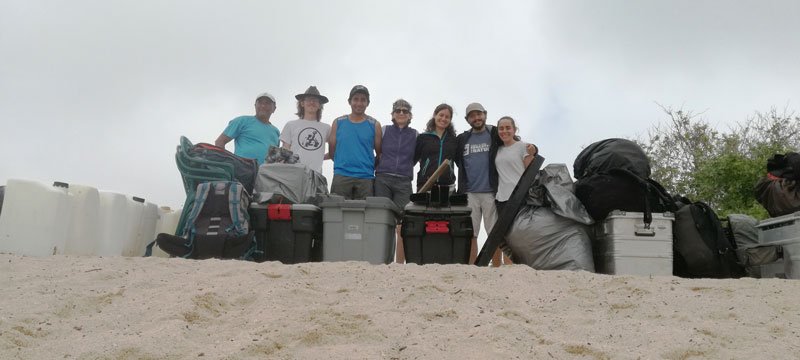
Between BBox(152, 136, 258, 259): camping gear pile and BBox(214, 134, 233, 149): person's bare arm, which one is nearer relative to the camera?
BBox(152, 136, 258, 259): camping gear pile

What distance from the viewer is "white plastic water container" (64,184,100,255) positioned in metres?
4.59

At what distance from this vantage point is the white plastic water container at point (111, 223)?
4.78 m

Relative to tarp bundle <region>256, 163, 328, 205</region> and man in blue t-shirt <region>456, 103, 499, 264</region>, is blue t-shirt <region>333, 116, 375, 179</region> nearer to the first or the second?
tarp bundle <region>256, 163, 328, 205</region>

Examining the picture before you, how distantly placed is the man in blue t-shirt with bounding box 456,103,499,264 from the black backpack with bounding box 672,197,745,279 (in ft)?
4.62

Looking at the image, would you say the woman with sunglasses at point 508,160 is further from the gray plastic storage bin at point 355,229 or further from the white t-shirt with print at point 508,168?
the gray plastic storage bin at point 355,229

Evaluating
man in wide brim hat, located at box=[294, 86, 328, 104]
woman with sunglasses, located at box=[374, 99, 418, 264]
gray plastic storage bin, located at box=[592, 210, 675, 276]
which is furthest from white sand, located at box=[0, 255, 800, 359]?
man in wide brim hat, located at box=[294, 86, 328, 104]

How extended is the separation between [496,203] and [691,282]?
182 cm

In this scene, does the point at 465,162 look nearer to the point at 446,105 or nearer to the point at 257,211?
the point at 446,105

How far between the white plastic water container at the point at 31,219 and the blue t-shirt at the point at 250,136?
178 cm

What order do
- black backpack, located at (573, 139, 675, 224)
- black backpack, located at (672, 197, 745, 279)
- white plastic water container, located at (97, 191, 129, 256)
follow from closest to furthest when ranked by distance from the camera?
black backpack, located at (672, 197, 745, 279) → black backpack, located at (573, 139, 675, 224) → white plastic water container, located at (97, 191, 129, 256)

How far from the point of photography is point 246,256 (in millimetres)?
4781

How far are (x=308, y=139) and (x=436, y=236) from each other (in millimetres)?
1762

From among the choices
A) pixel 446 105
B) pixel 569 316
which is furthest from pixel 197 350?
pixel 446 105

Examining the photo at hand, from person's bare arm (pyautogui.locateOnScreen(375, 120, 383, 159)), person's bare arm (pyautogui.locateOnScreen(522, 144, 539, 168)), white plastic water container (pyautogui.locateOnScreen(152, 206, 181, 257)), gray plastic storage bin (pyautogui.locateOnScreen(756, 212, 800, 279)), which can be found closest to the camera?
gray plastic storage bin (pyautogui.locateOnScreen(756, 212, 800, 279))
